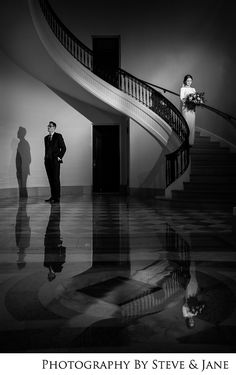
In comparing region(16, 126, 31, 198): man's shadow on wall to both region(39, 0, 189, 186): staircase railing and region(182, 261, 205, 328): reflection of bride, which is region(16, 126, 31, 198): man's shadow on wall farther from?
region(182, 261, 205, 328): reflection of bride

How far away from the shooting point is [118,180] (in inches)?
476

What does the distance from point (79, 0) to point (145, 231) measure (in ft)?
32.5

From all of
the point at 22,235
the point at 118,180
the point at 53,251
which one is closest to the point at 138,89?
the point at 118,180

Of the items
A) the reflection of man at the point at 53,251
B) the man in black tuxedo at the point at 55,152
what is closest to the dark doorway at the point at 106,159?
the man in black tuxedo at the point at 55,152

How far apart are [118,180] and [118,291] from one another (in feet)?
33.0

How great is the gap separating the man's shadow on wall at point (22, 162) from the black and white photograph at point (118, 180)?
44mm

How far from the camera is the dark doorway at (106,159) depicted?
38.9ft

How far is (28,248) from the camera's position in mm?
3293

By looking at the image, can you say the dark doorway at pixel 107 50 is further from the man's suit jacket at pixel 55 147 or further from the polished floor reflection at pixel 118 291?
the polished floor reflection at pixel 118 291

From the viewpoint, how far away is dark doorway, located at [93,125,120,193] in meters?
11.9

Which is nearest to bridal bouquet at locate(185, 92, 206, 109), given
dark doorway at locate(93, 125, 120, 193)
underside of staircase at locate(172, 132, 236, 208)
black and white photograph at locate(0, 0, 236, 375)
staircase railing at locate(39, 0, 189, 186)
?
black and white photograph at locate(0, 0, 236, 375)

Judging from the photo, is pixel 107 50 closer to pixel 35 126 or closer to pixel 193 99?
pixel 35 126

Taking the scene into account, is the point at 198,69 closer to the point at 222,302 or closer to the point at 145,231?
the point at 145,231

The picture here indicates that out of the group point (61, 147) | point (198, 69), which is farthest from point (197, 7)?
point (61, 147)
